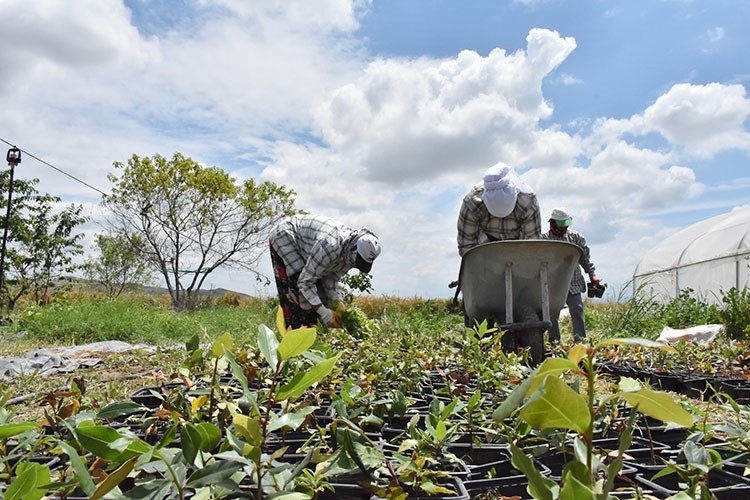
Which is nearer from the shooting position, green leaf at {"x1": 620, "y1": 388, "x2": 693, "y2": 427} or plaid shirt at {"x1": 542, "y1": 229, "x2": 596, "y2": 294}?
green leaf at {"x1": 620, "y1": 388, "x2": 693, "y2": 427}

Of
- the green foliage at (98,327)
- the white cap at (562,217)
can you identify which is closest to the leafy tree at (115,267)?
the green foliage at (98,327)

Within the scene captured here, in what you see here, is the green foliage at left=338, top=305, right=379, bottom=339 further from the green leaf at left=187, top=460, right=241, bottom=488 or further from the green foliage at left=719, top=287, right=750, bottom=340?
the green foliage at left=719, top=287, right=750, bottom=340

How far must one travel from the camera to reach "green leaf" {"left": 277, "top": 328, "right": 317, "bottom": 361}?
2.35ft

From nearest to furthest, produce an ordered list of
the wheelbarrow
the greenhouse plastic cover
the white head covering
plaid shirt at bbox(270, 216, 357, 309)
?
the wheelbarrow
the white head covering
plaid shirt at bbox(270, 216, 357, 309)
the greenhouse plastic cover

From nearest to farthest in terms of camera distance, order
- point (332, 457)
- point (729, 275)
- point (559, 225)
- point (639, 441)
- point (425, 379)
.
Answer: point (332, 457) → point (639, 441) → point (425, 379) → point (559, 225) → point (729, 275)

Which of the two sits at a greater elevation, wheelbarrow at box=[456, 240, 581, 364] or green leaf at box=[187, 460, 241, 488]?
wheelbarrow at box=[456, 240, 581, 364]

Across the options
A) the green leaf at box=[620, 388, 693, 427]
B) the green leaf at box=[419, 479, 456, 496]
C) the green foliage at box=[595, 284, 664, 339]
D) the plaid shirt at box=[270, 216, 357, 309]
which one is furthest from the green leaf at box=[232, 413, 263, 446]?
the green foliage at box=[595, 284, 664, 339]

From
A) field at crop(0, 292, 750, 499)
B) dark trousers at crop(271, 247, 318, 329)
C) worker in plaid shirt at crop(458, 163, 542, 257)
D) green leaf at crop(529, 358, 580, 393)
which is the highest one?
worker in plaid shirt at crop(458, 163, 542, 257)

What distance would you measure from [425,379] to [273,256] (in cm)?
400

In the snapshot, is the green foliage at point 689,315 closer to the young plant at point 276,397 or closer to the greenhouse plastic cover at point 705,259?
the greenhouse plastic cover at point 705,259

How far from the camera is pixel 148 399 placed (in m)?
1.74

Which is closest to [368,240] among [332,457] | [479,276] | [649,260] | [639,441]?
[479,276]

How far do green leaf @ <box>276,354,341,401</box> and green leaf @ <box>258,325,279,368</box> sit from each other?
0.16 feet

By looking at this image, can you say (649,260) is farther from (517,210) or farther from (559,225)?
A: (517,210)
